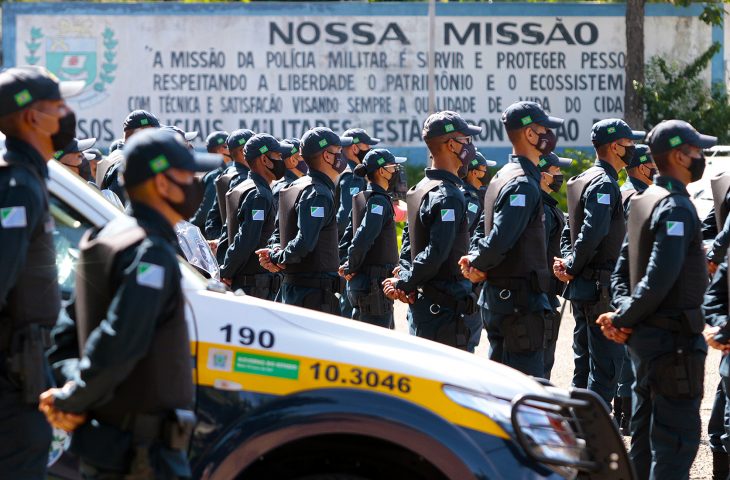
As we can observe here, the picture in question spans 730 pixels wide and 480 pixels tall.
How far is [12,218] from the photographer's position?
14.7 feet

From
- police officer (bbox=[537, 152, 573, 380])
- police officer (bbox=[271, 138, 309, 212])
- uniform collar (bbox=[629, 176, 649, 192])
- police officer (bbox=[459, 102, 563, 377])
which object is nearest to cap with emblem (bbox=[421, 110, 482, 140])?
police officer (bbox=[459, 102, 563, 377])

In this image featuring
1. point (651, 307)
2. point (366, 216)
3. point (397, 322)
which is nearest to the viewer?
point (651, 307)

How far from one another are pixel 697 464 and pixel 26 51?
68.2 ft

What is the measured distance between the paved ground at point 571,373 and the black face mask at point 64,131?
14.5 ft

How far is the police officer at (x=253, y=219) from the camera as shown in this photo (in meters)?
10.8

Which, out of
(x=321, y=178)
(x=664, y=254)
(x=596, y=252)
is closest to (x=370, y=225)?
(x=321, y=178)

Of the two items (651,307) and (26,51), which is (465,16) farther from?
(651,307)

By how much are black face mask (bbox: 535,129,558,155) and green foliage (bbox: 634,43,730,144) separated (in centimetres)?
1769

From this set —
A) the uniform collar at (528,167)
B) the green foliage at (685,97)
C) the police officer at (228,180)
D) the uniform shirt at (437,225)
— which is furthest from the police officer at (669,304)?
the green foliage at (685,97)

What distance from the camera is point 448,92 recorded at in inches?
1024

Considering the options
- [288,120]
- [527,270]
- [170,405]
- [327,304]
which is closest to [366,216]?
[327,304]

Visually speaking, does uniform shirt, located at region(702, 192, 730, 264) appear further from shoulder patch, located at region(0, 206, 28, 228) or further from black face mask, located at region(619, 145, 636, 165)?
shoulder patch, located at region(0, 206, 28, 228)

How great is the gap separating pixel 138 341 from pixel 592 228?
558cm

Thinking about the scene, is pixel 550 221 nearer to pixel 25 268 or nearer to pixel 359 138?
pixel 359 138
